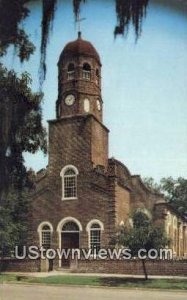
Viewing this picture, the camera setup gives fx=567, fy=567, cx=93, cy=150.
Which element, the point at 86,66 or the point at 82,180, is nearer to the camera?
the point at 86,66

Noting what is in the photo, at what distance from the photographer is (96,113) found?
4691mm

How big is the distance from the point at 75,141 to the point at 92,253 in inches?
41.1

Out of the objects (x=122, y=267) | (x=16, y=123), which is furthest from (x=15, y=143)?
(x=122, y=267)

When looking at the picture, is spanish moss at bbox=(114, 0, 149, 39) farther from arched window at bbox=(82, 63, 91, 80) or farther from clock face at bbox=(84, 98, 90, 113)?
clock face at bbox=(84, 98, 90, 113)

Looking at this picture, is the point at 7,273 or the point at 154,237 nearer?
the point at 7,273

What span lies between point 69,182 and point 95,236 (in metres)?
0.68

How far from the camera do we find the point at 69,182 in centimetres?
505

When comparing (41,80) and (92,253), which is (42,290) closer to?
(92,253)

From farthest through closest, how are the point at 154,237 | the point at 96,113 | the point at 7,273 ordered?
1. the point at 154,237
2. the point at 96,113
3. the point at 7,273

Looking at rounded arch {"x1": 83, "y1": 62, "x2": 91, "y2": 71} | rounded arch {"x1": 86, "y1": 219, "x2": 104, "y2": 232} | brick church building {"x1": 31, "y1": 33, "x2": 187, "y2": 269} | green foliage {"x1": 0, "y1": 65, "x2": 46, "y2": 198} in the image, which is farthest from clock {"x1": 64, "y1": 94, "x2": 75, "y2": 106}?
rounded arch {"x1": 86, "y1": 219, "x2": 104, "y2": 232}

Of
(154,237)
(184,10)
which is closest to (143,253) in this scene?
(154,237)

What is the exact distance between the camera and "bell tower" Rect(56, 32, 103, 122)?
14.4 ft

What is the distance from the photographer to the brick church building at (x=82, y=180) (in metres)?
4.62

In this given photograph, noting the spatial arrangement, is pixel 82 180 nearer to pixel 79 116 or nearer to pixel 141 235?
pixel 79 116
